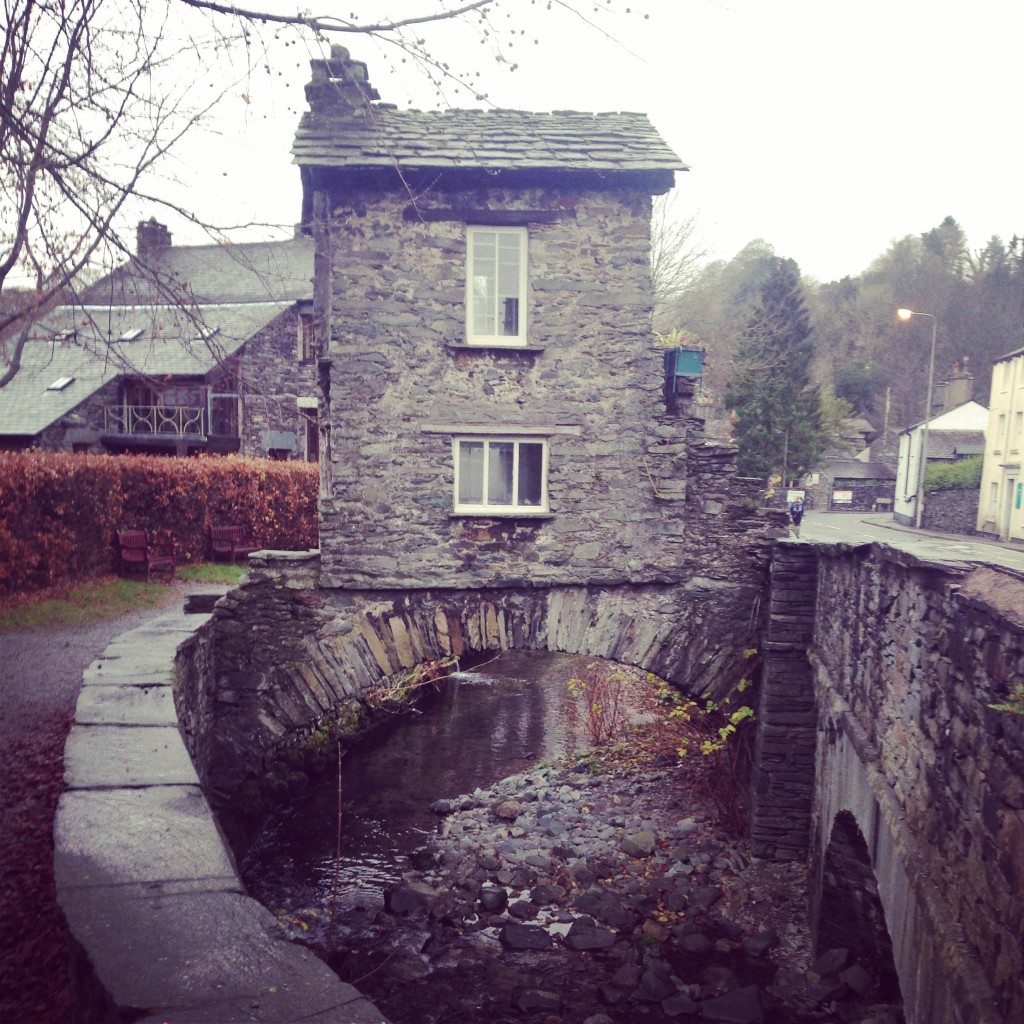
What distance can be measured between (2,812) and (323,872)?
Answer: 526cm

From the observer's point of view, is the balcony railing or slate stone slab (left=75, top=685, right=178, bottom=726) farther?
the balcony railing

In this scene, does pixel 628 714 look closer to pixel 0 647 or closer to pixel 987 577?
pixel 0 647

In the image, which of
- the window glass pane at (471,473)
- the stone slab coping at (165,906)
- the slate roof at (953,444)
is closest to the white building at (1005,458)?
the slate roof at (953,444)

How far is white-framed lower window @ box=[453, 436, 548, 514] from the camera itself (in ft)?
32.2

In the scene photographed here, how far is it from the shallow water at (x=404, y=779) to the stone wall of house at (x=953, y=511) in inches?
760

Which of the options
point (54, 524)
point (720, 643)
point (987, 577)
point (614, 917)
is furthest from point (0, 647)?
point (987, 577)

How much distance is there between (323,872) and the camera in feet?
30.5

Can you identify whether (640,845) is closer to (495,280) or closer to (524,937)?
(524,937)

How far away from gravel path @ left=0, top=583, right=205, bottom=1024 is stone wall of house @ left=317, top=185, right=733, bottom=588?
309 cm

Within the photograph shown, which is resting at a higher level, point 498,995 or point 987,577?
point 987,577

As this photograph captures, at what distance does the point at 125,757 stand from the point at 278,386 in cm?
2029

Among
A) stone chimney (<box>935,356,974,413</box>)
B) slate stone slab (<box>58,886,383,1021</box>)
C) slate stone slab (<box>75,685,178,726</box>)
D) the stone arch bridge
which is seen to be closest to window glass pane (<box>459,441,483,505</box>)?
the stone arch bridge

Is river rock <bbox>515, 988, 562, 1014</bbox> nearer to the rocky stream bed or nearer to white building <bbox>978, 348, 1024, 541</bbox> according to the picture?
the rocky stream bed

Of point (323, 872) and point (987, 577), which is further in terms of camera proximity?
point (323, 872)
